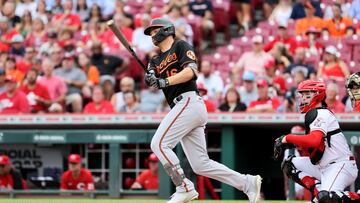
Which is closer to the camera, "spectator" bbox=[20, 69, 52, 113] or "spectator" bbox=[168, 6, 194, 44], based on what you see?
"spectator" bbox=[20, 69, 52, 113]

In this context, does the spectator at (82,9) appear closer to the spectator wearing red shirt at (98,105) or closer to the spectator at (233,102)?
the spectator wearing red shirt at (98,105)

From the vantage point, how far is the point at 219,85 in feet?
47.0

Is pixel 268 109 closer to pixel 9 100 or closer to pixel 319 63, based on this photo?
pixel 319 63

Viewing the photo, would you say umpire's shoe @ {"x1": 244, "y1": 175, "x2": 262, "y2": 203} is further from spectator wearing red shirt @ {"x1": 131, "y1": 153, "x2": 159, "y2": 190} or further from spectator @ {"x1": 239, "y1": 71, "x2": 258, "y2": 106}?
spectator @ {"x1": 239, "y1": 71, "x2": 258, "y2": 106}

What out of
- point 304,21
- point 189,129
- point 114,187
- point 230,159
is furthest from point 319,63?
point 189,129

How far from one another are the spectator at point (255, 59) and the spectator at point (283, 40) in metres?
0.21

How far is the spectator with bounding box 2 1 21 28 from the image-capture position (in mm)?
17906

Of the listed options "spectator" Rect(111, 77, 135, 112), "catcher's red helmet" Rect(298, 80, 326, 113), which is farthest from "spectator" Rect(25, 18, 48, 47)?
"catcher's red helmet" Rect(298, 80, 326, 113)

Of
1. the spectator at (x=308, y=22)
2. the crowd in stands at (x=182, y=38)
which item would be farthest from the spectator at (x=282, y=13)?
the spectator at (x=308, y=22)

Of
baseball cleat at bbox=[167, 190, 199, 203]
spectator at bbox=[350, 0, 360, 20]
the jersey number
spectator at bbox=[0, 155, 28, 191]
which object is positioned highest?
spectator at bbox=[350, 0, 360, 20]

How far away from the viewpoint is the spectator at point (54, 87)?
1398cm

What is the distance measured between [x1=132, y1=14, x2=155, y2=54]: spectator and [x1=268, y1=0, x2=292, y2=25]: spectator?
2050 mm

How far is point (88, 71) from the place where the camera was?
1539 cm

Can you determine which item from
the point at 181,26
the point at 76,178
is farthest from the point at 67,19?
the point at 76,178
